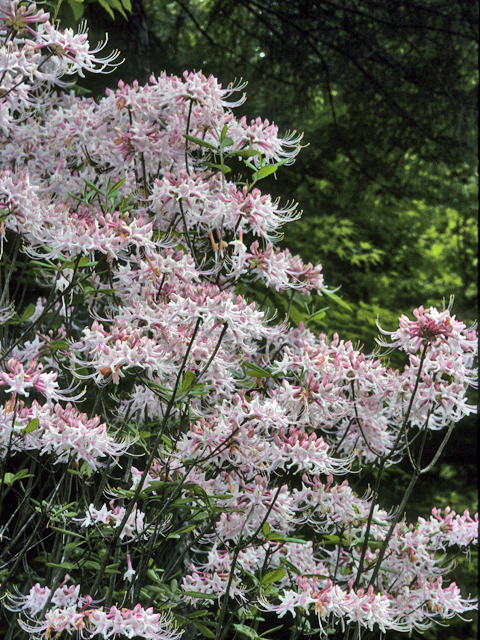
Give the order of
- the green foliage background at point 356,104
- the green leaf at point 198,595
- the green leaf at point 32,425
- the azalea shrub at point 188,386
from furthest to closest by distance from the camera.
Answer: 1. the green foliage background at point 356,104
2. the green leaf at point 198,595
3. the azalea shrub at point 188,386
4. the green leaf at point 32,425

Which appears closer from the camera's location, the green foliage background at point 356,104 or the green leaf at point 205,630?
the green leaf at point 205,630

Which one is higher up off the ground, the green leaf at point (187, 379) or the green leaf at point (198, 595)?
the green leaf at point (187, 379)

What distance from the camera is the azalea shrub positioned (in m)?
2.15

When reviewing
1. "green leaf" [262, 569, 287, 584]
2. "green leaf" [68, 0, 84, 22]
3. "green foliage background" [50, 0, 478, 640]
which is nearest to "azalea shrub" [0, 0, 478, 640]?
"green leaf" [262, 569, 287, 584]

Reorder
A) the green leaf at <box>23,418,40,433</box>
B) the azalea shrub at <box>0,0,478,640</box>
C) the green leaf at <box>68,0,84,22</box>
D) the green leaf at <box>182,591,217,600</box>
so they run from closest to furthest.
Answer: the green leaf at <box>23,418,40,433</box>
the azalea shrub at <box>0,0,478,640</box>
the green leaf at <box>182,591,217,600</box>
the green leaf at <box>68,0,84,22</box>

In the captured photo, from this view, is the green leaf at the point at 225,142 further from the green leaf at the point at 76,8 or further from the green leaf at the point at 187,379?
the green leaf at the point at 76,8

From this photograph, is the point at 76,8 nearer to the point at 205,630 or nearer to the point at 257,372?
the point at 257,372

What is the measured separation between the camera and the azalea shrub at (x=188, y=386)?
2146 millimetres

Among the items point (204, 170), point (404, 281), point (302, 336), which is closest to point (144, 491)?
point (302, 336)

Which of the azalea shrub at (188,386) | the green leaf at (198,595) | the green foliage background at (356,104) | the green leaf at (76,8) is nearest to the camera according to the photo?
the azalea shrub at (188,386)

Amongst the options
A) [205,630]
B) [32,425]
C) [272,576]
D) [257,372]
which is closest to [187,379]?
[257,372]

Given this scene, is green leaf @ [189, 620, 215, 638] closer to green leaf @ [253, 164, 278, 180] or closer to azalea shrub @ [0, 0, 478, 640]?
azalea shrub @ [0, 0, 478, 640]

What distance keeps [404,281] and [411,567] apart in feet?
15.3

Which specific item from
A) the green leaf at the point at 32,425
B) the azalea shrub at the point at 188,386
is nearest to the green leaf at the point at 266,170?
the azalea shrub at the point at 188,386
